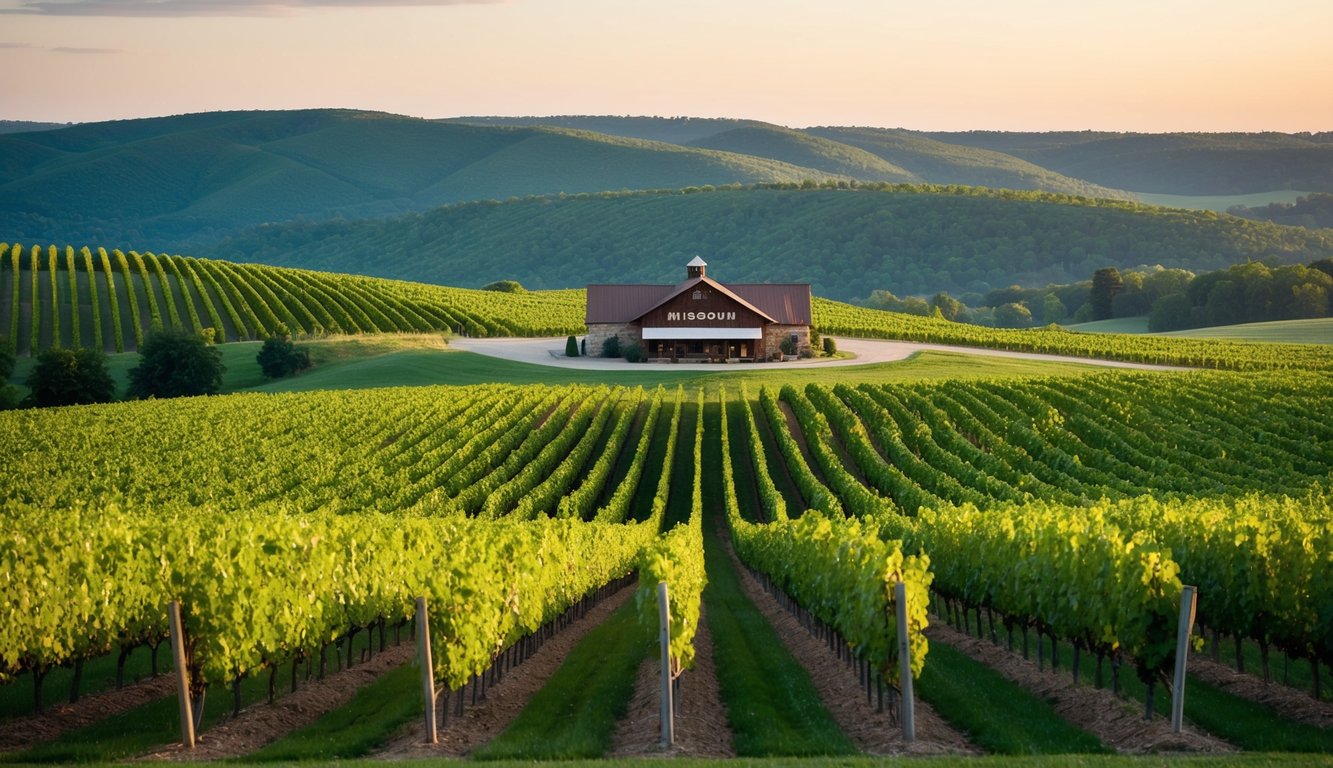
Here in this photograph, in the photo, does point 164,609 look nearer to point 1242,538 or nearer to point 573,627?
point 573,627

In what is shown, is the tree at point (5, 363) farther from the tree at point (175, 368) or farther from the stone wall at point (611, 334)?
the stone wall at point (611, 334)

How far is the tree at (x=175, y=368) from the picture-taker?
70169 millimetres

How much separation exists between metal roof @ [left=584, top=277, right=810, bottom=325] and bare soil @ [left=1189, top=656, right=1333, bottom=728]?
66.6 meters

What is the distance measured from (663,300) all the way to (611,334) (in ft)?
15.1

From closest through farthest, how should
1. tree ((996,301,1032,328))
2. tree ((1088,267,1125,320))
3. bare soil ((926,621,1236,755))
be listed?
1. bare soil ((926,621,1236,755))
2. tree ((1088,267,1125,320))
3. tree ((996,301,1032,328))

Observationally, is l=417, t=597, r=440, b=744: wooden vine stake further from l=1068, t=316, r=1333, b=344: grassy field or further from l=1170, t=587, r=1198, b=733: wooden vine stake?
l=1068, t=316, r=1333, b=344: grassy field

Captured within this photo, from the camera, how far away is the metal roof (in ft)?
282

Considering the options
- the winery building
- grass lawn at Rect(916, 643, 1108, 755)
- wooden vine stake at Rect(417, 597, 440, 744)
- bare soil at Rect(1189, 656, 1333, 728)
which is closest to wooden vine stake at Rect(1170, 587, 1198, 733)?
grass lawn at Rect(916, 643, 1108, 755)

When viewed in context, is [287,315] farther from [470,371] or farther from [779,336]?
[779,336]

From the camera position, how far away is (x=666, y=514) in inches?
1820

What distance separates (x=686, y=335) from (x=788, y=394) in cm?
2105

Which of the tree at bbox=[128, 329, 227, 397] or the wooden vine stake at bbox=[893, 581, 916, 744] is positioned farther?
the tree at bbox=[128, 329, 227, 397]

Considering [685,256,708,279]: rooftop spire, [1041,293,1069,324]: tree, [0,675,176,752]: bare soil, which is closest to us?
[0,675,176,752]: bare soil

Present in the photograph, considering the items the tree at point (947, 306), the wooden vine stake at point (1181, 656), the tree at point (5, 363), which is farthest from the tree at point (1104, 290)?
the wooden vine stake at point (1181, 656)
